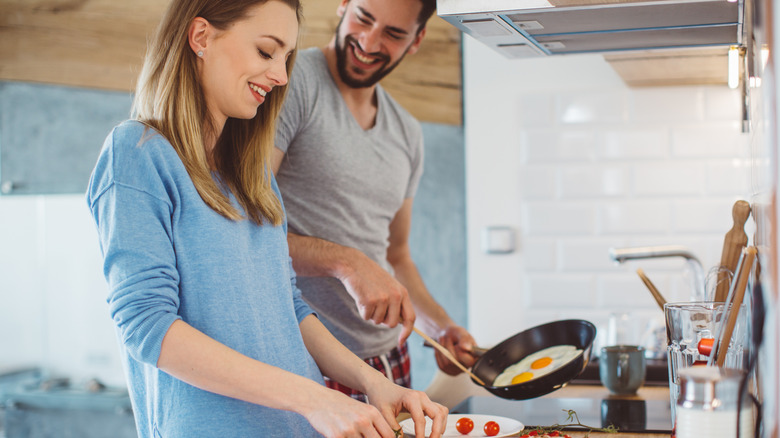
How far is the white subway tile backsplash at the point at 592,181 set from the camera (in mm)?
2762

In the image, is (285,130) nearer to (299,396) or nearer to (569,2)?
(569,2)

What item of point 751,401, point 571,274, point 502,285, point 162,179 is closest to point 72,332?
point 502,285

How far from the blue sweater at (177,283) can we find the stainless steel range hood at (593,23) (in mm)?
518

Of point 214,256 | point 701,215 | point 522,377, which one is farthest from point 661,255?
point 214,256

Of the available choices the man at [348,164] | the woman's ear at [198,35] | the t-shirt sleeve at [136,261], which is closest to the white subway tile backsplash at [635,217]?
the man at [348,164]

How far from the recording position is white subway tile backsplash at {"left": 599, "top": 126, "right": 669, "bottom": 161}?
107 inches

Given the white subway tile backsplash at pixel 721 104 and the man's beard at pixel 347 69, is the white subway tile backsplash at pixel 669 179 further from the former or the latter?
the man's beard at pixel 347 69

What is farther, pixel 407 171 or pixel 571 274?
pixel 571 274

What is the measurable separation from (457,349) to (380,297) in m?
0.34

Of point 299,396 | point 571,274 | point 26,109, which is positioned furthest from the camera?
point 571,274

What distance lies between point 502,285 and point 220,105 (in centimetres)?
181

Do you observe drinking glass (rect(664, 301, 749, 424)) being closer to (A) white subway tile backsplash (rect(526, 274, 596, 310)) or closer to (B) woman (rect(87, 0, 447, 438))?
(B) woman (rect(87, 0, 447, 438))

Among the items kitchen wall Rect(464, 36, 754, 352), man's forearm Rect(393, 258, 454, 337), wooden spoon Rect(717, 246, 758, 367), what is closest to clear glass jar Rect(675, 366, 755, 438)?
wooden spoon Rect(717, 246, 758, 367)

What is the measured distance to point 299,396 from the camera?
100cm
